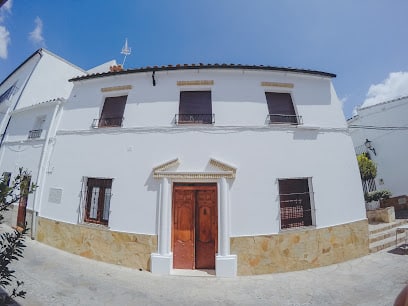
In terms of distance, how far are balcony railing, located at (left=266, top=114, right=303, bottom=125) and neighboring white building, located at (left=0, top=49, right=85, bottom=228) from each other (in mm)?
8441

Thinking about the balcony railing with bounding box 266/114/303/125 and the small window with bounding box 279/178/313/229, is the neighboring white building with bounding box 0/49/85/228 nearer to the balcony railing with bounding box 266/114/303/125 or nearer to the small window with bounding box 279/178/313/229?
the balcony railing with bounding box 266/114/303/125

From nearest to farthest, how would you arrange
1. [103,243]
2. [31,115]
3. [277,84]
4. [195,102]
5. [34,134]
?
1. [103,243]
2. [195,102]
3. [277,84]
4. [34,134]
5. [31,115]

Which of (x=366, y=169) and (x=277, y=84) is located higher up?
(x=277, y=84)

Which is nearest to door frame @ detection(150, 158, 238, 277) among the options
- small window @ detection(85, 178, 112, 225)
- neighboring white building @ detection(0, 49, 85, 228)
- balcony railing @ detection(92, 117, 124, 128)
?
small window @ detection(85, 178, 112, 225)

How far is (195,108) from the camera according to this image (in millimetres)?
7023

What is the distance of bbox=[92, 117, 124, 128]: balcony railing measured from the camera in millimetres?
7367

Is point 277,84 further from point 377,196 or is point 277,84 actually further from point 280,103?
point 377,196

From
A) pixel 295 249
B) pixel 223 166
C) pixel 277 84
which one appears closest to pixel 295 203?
pixel 295 249

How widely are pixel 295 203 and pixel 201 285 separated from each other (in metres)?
3.75

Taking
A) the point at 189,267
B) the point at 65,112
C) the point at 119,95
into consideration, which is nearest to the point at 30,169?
the point at 65,112

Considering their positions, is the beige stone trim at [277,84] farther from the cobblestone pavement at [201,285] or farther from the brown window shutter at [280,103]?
the cobblestone pavement at [201,285]

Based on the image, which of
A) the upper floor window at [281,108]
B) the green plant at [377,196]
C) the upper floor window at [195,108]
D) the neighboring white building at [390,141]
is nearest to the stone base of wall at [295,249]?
the upper floor window at [281,108]

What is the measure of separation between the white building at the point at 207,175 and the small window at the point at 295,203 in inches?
1.5

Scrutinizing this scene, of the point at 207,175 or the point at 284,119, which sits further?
the point at 284,119
